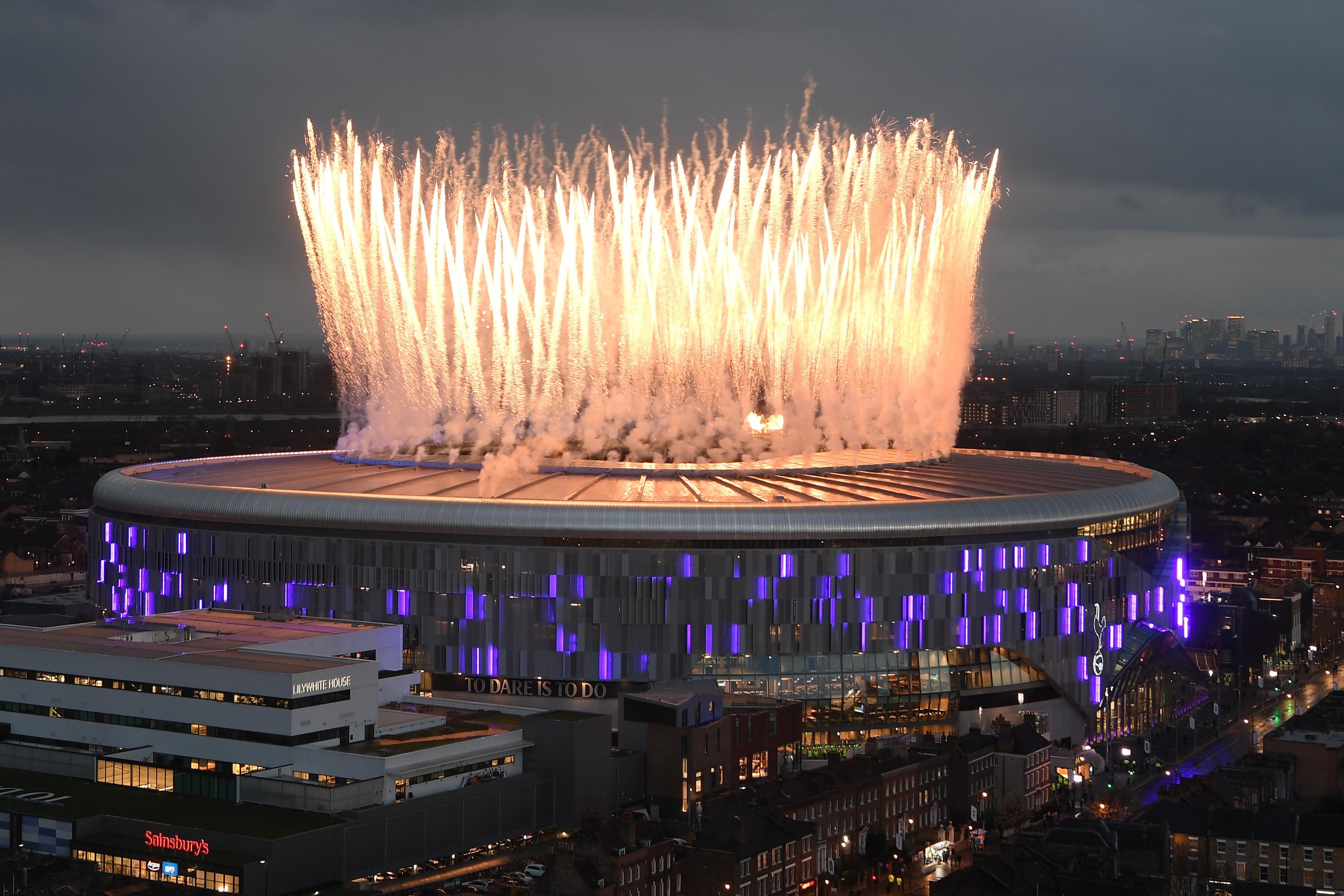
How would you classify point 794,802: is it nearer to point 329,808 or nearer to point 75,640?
point 329,808

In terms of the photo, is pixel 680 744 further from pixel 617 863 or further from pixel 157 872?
Answer: pixel 157 872

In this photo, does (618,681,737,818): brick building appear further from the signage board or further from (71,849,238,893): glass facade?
(71,849,238,893): glass facade

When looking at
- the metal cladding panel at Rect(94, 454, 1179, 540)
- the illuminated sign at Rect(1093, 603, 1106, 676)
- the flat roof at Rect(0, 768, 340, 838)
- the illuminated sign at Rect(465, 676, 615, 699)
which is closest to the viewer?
the flat roof at Rect(0, 768, 340, 838)

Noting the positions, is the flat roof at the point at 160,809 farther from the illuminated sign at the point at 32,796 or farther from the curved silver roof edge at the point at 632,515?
the curved silver roof edge at the point at 632,515

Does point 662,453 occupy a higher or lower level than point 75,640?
higher

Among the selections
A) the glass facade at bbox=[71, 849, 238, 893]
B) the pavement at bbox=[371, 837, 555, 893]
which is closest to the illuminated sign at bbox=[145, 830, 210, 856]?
the glass facade at bbox=[71, 849, 238, 893]

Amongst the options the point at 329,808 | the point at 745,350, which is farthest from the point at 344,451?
the point at 329,808
